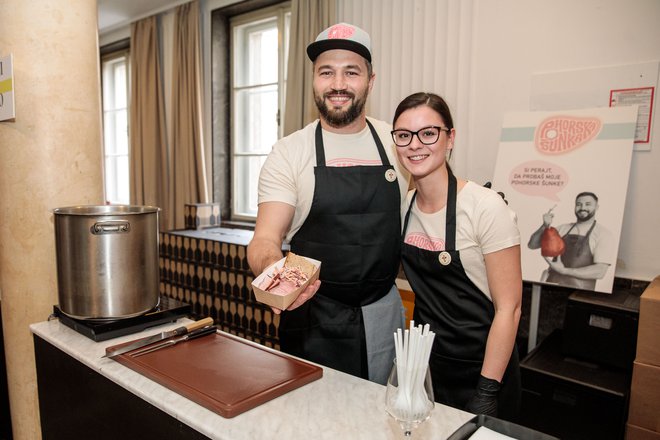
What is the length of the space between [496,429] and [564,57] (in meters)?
2.27

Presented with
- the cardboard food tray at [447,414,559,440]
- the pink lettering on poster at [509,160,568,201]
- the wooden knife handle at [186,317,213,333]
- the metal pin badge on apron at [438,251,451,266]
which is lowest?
the cardboard food tray at [447,414,559,440]

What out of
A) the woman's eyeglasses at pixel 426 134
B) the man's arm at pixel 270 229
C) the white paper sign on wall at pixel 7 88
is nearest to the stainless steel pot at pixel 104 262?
the man's arm at pixel 270 229

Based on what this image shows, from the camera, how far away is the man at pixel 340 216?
1666 millimetres

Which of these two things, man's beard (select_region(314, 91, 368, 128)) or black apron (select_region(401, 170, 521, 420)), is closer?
black apron (select_region(401, 170, 521, 420))

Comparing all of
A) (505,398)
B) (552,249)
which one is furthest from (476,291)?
(552,249)

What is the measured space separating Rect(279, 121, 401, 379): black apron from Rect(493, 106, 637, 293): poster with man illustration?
1.07 metres

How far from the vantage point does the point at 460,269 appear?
4.85 feet

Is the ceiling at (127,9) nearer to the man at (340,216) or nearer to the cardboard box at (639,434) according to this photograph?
the man at (340,216)

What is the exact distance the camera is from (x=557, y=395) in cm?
212

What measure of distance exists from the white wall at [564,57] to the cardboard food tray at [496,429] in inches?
73.8

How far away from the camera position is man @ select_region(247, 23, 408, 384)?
1666 millimetres

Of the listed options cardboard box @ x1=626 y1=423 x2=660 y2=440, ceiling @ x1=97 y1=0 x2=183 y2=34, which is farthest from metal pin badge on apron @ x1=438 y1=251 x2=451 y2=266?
ceiling @ x1=97 y1=0 x2=183 y2=34

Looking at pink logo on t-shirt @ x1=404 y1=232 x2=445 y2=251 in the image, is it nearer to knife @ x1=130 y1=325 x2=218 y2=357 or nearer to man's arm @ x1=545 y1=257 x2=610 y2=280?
knife @ x1=130 y1=325 x2=218 y2=357

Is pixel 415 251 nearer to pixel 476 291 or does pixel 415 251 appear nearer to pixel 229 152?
pixel 476 291
